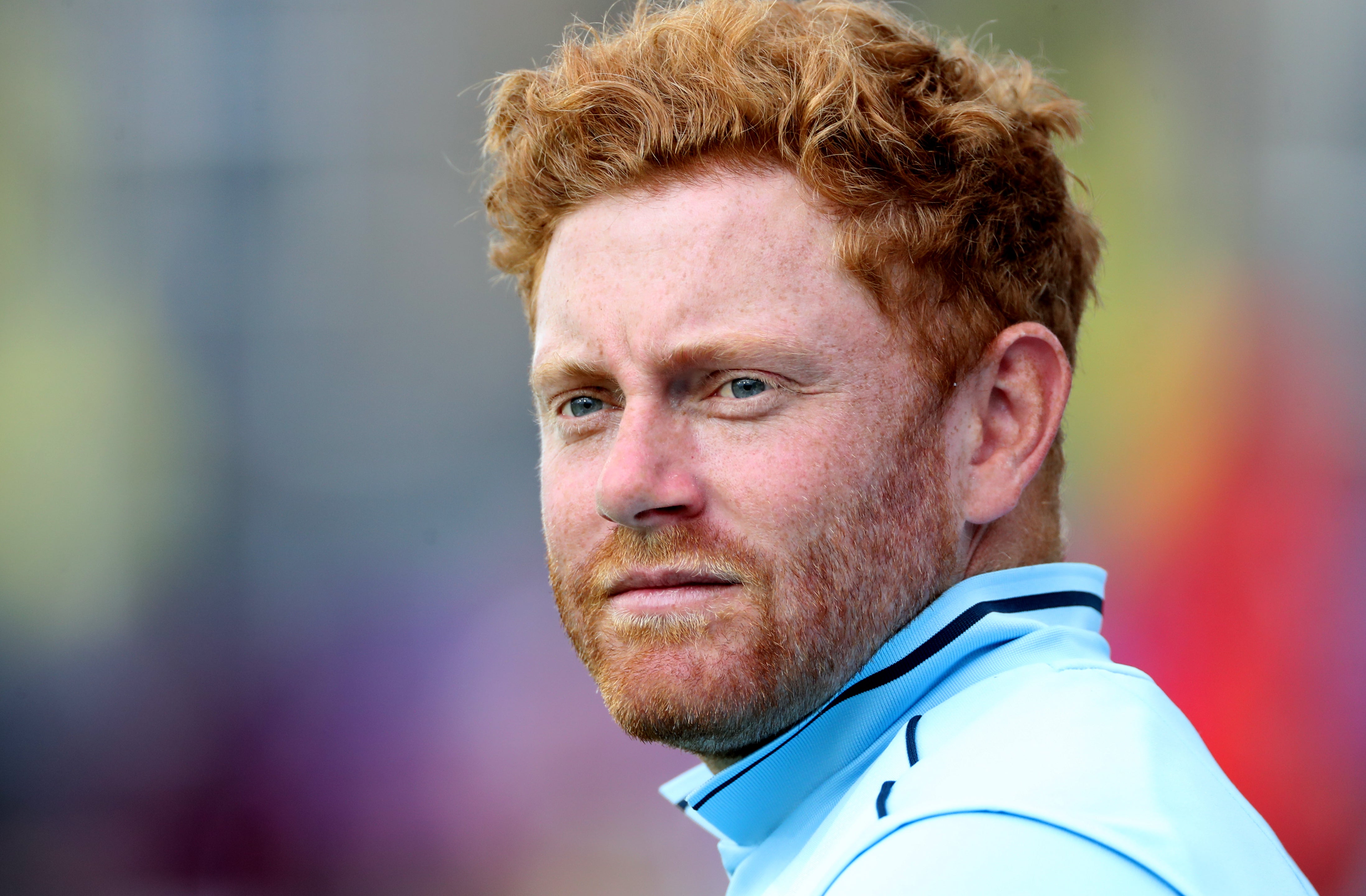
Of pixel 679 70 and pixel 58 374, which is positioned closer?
pixel 679 70

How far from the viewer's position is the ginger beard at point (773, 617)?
4.52 feet

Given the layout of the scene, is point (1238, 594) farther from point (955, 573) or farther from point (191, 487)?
point (191, 487)

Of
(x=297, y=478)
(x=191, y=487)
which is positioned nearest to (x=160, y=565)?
(x=191, y=487)

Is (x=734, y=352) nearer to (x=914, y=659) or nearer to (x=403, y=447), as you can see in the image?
(x=914, y=659)

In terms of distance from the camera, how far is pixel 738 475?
141 cm

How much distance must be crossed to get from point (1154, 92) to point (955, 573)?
9.68 feet

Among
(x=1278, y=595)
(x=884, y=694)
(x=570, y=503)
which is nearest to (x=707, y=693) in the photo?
(x=884, y=694)

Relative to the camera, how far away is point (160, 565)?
4082 mm

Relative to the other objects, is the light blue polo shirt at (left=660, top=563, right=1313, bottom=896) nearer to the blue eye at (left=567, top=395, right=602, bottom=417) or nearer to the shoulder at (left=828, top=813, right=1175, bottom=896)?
the shoulder at (left=828, top=813, right=1175, bottom=896)

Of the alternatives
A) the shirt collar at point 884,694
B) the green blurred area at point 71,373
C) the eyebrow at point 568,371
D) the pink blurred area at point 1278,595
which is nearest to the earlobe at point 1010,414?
the shirt collar at point 884,694

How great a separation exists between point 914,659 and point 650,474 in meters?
0.38

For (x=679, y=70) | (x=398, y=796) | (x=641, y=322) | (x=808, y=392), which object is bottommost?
(x=398, y=796)

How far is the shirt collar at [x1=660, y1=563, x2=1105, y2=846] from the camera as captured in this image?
136 centimetres

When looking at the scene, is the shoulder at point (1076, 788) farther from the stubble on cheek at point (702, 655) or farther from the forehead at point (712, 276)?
the forehead at point (712, 276)
